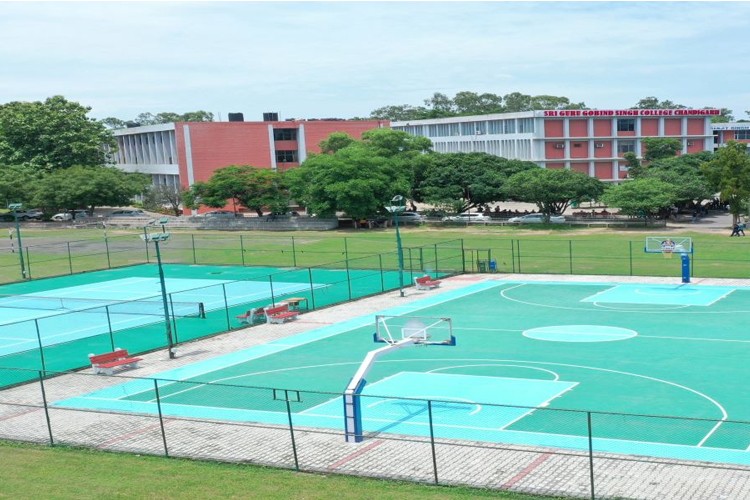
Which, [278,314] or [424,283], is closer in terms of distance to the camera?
[278,314]

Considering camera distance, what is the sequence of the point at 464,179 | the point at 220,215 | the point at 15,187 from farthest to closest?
the point at 15,187, the point at 220,215, the point at 464,179

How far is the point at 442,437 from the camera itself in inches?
798

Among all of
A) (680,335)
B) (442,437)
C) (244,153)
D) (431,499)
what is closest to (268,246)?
(244,153)

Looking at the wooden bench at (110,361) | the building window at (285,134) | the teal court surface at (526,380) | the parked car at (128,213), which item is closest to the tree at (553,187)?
the teal court surface at (526,380)

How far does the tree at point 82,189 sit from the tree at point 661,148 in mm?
62483

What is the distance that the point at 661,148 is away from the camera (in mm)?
103875

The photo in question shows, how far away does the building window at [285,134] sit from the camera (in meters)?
106

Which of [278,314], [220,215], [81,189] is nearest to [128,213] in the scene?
[81,189]

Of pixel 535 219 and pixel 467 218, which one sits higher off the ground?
pixel 467 218

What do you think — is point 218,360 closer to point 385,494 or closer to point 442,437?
A: point 442,437

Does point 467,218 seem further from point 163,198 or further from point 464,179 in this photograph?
point 163,198

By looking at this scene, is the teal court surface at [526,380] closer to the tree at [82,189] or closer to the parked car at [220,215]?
the parked car at [220,215]

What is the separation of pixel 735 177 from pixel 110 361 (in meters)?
56.2

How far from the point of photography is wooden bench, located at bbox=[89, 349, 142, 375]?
93.7ft
